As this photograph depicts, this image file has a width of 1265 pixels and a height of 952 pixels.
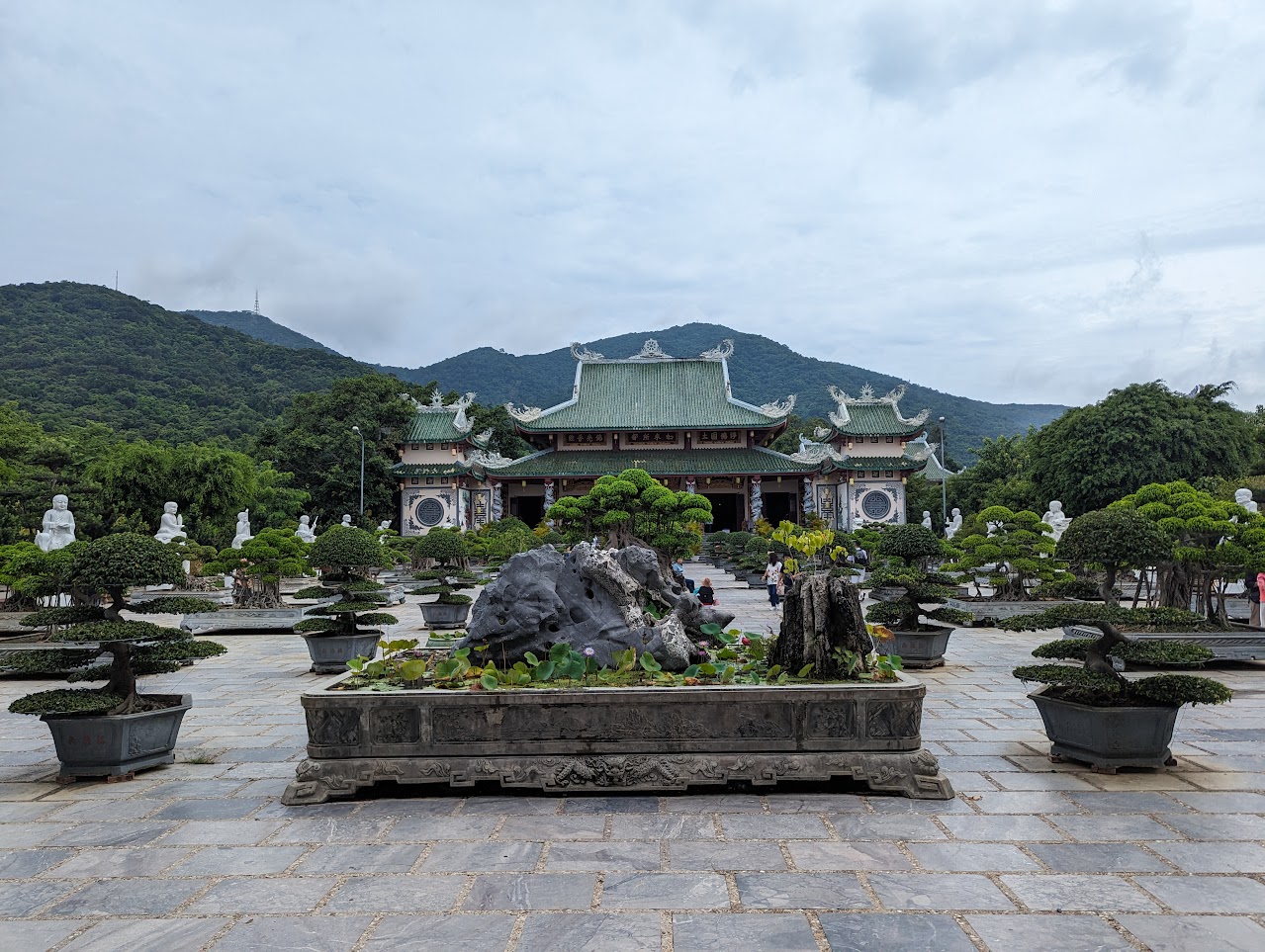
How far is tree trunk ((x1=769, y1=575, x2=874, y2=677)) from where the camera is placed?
5.72 metres

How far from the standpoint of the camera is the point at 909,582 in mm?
9992

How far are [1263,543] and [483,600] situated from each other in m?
9.47

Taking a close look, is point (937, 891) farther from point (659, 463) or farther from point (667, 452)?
point (667, 452)

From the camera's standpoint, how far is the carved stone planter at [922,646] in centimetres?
1040

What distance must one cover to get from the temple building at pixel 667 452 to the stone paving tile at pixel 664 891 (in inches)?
1370

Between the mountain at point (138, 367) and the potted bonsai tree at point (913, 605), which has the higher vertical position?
the mountain at point (138, 367)

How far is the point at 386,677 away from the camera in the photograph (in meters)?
6.05

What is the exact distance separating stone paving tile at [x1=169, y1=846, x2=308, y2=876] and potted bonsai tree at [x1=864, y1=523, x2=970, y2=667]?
708cm

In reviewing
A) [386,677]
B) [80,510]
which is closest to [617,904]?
[386,677]

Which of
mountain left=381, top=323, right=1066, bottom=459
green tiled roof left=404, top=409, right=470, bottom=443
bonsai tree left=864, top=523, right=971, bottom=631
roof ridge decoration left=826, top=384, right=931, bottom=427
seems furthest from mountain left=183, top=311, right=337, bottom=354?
bonsai tree left=864, top=523, right=971, bottom=631

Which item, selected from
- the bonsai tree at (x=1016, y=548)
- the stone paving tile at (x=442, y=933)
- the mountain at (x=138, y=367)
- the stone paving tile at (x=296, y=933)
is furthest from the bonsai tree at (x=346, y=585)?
the mountain at (x=138, y=367)

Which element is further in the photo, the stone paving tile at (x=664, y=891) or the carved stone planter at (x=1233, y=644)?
the carved stone planter at (x=1233, y=644)

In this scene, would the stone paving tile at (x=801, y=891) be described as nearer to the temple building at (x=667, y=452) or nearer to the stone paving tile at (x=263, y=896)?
the stone paving tile at (x=263, y=896)

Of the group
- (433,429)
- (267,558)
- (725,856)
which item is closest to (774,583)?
(267,558)
